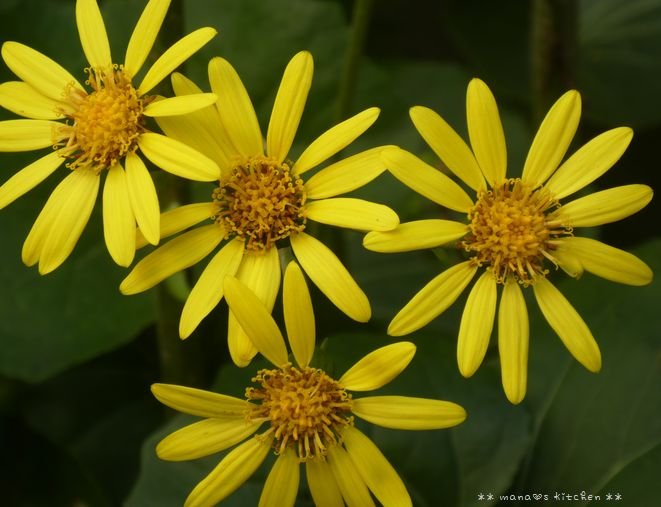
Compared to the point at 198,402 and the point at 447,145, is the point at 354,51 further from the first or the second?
the point at 198,402

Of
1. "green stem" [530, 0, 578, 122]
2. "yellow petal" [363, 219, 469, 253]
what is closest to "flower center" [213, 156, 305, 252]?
"yellow petal" [363, 219, 469, 253]

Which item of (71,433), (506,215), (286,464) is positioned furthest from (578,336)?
(71,433)

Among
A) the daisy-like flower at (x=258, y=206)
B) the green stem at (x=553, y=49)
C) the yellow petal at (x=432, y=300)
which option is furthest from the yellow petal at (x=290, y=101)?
the green stem at (x=553, y=49)

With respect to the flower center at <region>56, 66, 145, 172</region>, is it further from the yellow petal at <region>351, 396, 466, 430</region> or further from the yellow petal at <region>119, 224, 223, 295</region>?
the yellow petal at <region>351, 396, 466, 430</region>

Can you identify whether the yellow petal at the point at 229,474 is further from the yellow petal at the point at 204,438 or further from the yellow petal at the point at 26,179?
the yellow petal at the point at 26,179

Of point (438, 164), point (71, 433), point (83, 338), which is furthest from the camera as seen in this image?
point (71, 433)

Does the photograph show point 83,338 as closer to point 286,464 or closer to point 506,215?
point 286,464
